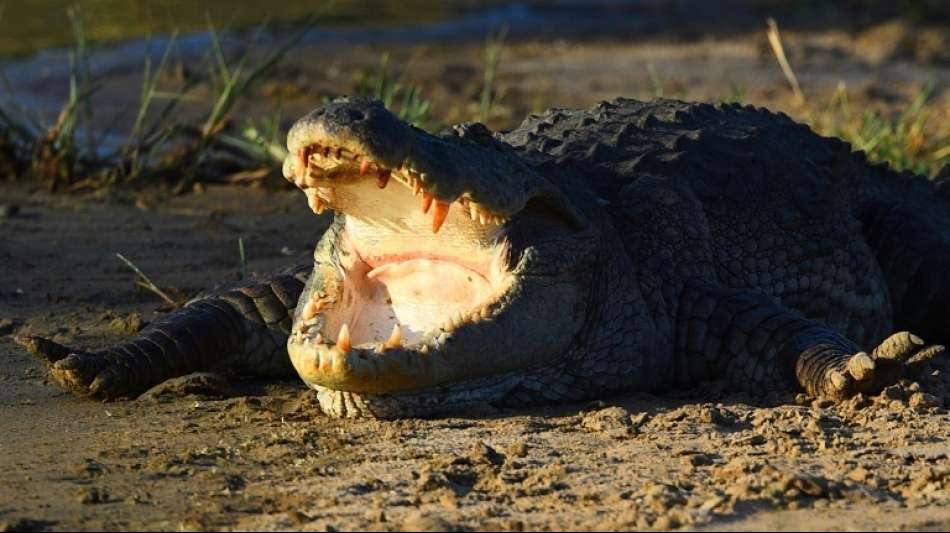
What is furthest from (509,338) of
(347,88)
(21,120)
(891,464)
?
(347,88)

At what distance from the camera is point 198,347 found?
5.45 m

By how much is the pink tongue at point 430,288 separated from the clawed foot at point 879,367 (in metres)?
1.08

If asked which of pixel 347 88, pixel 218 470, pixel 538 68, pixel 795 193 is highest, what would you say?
pixel 538 68

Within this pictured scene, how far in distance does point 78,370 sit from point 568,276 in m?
1.53

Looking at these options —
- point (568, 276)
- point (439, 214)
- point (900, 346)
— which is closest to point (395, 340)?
point (439, 214)

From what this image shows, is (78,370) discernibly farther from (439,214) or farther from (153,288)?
(439,214)

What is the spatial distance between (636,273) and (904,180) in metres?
1.87

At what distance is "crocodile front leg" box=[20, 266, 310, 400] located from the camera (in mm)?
5133

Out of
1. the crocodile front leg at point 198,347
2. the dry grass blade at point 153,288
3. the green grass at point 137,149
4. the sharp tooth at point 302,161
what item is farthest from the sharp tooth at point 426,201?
the green grass at point 137,149

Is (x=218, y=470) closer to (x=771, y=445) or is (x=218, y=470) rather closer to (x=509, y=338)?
(x=509, y=338)

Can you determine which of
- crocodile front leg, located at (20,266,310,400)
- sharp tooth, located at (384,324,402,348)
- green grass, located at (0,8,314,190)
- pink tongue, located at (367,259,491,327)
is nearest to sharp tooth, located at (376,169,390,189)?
sharp tooth, located at (384,324,402,348)

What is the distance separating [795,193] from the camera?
6098 millimetres

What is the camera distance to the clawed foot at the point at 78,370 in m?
5.09

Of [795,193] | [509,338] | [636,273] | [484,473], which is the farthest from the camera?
[795,193]
